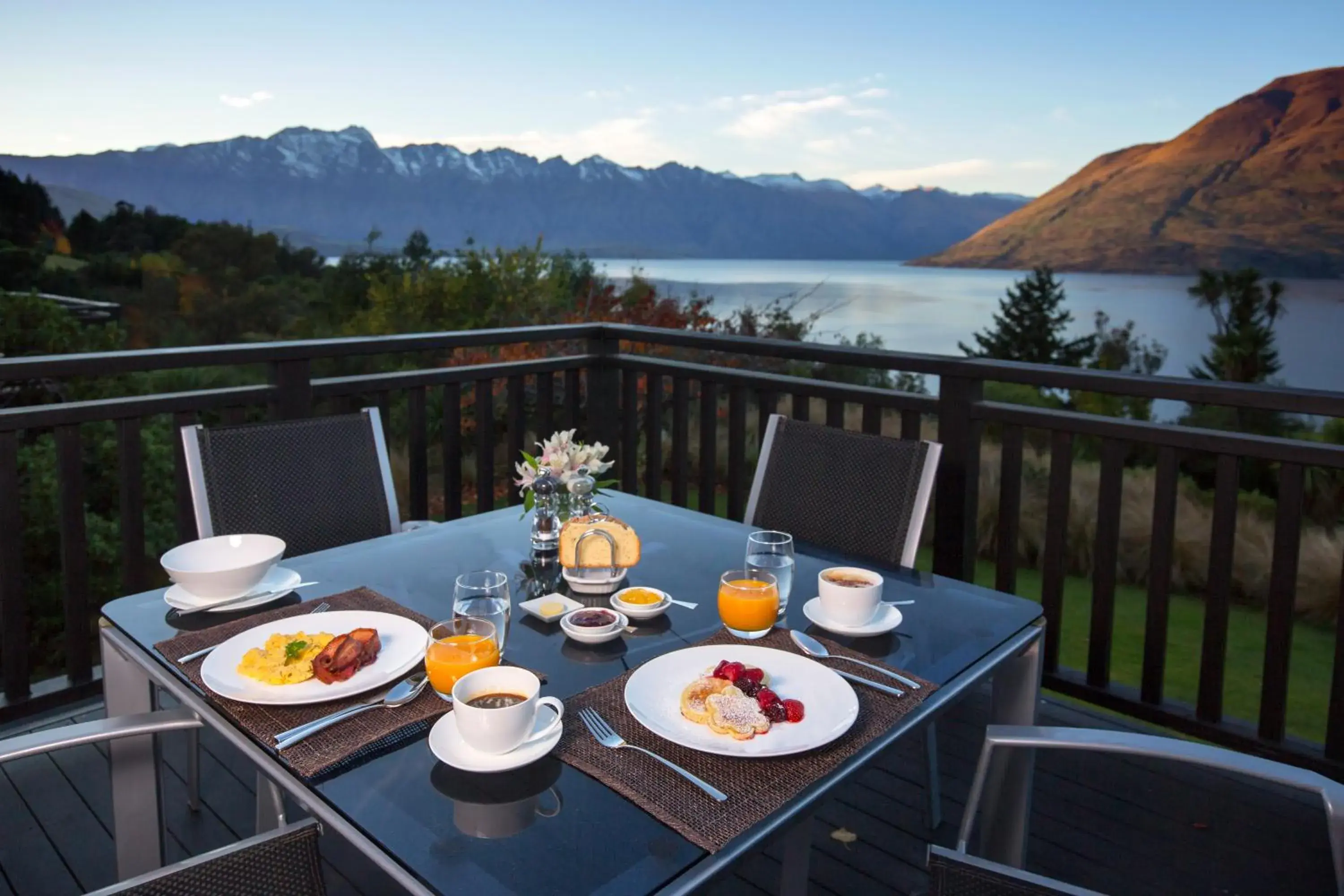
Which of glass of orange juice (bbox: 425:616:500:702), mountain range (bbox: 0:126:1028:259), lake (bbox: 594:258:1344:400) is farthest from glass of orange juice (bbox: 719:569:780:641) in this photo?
mountain range (bbox: 0:126:1028:259)

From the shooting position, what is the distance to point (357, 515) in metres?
2.33

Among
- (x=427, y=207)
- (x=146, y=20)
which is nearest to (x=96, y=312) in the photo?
(x=146, y=20)

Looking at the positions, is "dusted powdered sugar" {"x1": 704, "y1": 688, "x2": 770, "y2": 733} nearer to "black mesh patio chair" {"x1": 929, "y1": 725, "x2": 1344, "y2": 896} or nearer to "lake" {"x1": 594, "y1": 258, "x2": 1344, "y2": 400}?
"black mesh patio chair" {"x1": 929, "y1": 725, "x2": 1344, "y2": 896}

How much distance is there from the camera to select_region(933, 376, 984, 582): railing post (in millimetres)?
2980

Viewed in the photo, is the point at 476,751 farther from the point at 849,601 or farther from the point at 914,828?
the point at 914,828

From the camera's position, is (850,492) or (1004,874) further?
(850,492)

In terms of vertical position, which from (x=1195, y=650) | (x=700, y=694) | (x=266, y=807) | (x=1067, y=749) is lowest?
(x=1195, y=650)

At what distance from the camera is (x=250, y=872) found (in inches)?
38.4

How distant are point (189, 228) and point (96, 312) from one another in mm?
1875

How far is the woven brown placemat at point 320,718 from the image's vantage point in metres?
1.12

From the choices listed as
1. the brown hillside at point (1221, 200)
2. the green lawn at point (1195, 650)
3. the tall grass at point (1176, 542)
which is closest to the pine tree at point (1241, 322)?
the brown hillside at point (1221, 200)

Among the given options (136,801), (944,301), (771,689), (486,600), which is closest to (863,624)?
(771,689)

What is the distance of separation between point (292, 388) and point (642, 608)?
193 cm

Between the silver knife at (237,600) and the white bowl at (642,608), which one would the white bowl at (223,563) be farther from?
the white bowl at (642,608)
